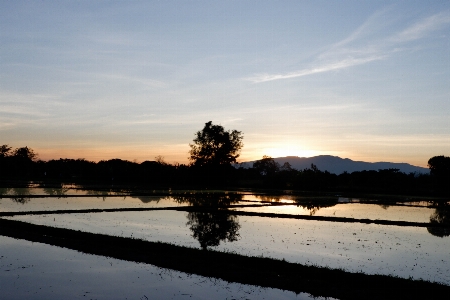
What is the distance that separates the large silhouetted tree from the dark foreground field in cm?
6316

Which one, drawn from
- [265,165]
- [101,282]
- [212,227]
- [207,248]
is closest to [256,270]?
[207,248]

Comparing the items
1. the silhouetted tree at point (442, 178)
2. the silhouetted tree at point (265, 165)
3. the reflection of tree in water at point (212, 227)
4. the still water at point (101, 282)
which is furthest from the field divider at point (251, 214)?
the silhouetted tree at point (265, 165)

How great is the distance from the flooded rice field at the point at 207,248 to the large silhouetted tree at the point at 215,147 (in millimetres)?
51056

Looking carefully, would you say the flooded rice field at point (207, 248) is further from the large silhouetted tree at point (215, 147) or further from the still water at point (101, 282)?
the large silhouetted tree at point (215, 147)

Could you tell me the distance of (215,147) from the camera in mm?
79500

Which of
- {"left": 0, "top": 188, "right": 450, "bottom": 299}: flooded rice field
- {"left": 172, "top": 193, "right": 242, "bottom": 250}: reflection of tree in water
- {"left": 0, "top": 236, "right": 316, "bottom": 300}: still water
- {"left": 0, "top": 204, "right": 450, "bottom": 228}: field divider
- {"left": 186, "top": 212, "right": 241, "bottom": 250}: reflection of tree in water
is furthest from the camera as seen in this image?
{"left": 0, "top": 204, "right": 450, "bottom": 228}: field divider

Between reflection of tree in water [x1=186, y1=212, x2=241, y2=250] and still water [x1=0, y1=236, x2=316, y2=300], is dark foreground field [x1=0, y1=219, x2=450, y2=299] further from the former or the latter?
reflection of tree in water [x1=186, y1=212, x2=241, y2=250]

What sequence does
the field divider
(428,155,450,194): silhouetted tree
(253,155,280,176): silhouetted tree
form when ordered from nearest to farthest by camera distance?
1. the field divider
2. (428,155,450,194): silhouetted tree
3. (253,155,280,176): silhouetted tree

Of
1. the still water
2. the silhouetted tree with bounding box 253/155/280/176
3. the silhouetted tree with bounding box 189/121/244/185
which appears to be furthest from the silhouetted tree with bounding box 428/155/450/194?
the still water

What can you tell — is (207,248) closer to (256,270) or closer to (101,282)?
(256,270)

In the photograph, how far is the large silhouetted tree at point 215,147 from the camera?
78.0 metres

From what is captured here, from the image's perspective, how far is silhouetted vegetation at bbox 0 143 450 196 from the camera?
6238cm

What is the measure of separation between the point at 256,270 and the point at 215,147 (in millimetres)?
68955

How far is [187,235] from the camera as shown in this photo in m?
17.0
